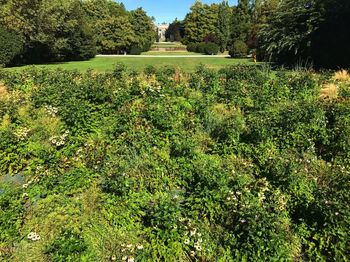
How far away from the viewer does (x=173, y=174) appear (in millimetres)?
4660

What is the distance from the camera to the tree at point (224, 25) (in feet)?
140

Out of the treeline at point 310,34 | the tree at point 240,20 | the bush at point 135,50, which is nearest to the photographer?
the treeline at point 310,34

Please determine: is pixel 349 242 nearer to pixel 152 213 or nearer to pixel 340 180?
pixel 340 180

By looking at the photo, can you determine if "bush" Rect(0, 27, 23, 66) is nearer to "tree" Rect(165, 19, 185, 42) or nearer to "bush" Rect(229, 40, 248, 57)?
"bush" Rect(229, 40, 248, 57)

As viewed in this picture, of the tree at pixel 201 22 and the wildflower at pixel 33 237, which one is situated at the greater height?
the tree at pixel 201 22

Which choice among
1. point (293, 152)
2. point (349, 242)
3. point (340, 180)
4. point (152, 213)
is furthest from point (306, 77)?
point (152, 213)

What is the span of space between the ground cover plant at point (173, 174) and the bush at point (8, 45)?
15.5 meters

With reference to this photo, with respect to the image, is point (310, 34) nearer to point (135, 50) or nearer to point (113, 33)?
point (135, 50)

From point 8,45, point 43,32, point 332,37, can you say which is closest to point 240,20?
point 43,32

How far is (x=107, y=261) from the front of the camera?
3432mm

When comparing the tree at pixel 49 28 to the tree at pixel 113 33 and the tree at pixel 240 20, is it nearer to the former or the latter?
the tree at pixel 113 33

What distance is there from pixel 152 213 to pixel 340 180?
2.35m

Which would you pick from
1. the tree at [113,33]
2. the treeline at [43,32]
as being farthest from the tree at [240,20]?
the treeline at [43,32]

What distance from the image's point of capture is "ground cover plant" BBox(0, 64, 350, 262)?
3.53 meters
